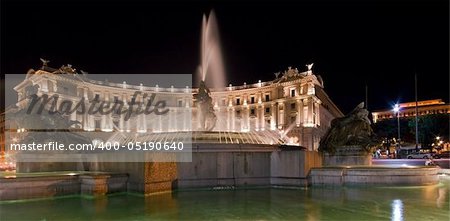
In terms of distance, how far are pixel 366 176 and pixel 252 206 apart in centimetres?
659

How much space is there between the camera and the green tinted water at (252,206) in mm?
9214

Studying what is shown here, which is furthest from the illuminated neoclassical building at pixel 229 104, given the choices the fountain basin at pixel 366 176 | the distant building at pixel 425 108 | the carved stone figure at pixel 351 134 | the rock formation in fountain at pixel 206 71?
the fountain basin at pixel 366 176

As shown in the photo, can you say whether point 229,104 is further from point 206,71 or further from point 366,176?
point 366,176

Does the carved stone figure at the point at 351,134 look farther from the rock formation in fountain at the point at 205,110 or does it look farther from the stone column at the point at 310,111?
the stone column at the point at 310,111

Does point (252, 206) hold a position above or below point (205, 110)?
below

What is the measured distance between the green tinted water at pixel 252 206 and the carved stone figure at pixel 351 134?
4998 mm

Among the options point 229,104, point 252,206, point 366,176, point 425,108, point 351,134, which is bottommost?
point 252,206

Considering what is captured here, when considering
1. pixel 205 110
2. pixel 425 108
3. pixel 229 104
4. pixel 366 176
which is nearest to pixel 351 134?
pixel 366 176

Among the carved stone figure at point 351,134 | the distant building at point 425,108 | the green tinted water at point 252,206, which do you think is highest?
the distant building at point 425,108

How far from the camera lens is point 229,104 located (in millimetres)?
85812

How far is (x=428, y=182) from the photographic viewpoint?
51.6 feet

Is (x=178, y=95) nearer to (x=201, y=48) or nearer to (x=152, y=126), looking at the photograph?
(x=152, y=126)

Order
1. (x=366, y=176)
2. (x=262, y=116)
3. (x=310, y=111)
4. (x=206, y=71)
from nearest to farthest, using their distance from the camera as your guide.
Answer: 1. (x=366, y=176)
2. (x=206, y=71)
3. (x=310, y=111)
4. (x=262, y=116)

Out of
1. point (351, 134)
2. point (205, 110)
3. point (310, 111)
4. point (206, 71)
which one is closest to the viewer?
point (351, 134)
